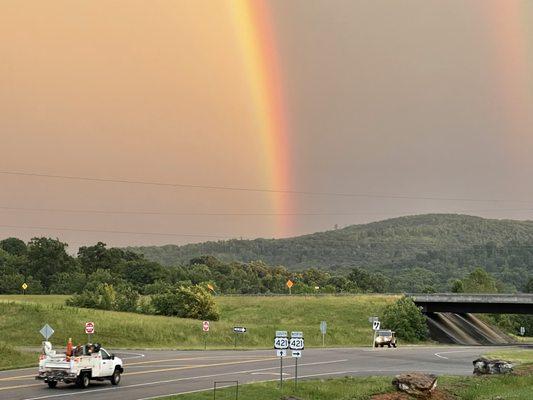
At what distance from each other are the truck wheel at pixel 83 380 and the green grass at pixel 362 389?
22.4 feet

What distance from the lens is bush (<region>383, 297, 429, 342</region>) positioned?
102m

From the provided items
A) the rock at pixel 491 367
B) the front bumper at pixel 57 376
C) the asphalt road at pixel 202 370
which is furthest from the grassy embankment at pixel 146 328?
the rock at pixel 491 367

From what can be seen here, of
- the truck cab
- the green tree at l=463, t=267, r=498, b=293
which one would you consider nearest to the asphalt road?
the truck cab

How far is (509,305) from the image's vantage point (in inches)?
4158

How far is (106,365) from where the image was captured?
3834 centimetres

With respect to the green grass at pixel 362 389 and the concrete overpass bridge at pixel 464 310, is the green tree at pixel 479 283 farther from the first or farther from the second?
the green grass at pixel 362 389

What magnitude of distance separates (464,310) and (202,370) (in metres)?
76.0

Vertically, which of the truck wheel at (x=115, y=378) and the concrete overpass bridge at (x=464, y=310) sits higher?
A: the concrete overpass bridge at (x=464, y=310)

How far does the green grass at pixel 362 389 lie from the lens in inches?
1304

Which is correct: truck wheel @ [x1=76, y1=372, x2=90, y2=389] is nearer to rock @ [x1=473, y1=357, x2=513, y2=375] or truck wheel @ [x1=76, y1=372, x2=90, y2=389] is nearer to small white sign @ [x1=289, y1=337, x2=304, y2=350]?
small white sign @ [x1=289, y1=337, x2=304, y2=350]

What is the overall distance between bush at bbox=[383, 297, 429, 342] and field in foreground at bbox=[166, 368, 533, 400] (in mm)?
60616

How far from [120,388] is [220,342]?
46937 millimetres

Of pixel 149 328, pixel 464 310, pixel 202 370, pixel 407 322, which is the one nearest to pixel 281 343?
pixel 202 370

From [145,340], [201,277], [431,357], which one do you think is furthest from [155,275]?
[431,357]
